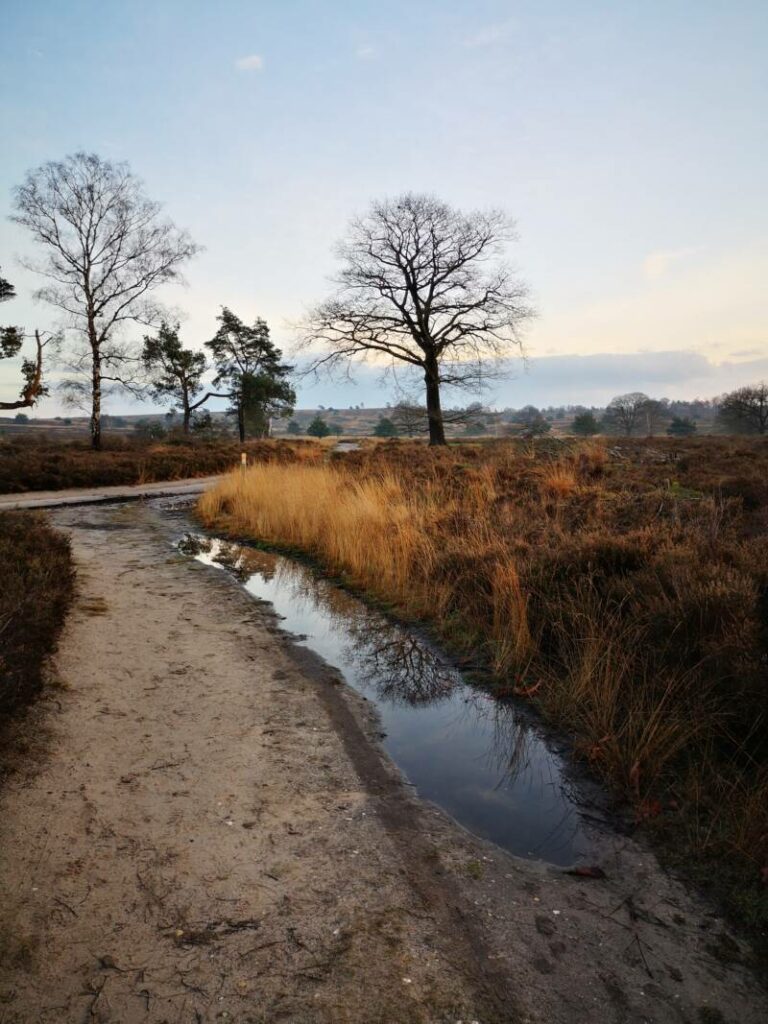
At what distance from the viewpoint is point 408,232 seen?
25.4m

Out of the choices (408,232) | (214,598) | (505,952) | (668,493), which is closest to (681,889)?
(505,952)

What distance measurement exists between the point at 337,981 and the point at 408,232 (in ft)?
89.1

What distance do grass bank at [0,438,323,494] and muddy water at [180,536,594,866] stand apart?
1414 centimetres

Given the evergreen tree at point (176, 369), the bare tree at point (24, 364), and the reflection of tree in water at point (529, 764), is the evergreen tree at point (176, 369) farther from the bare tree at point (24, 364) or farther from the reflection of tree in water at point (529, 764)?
the reflection of tree in water at point (529, 764)

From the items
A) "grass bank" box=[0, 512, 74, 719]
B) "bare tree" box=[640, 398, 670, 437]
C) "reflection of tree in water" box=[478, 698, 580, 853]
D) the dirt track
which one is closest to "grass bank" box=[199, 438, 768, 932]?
"reflection of tree in water" box=[478, 698, 580, 853]

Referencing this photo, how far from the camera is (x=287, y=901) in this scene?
2.43 meters

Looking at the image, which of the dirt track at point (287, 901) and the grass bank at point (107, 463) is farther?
the grass bank at point (107, 463)

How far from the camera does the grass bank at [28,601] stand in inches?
153

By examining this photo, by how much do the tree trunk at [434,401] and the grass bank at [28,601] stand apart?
19.7 meters

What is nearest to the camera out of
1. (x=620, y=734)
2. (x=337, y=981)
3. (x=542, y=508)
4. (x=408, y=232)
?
(x=337, y=981)

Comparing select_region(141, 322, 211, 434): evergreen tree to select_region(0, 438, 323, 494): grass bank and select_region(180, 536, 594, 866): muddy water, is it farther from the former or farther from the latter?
select_region(180, 536, 594, 866): muddy water

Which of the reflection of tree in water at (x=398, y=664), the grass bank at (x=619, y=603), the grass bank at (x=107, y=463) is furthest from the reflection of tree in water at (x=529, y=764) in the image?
the grass bank at (x=107, y=463)

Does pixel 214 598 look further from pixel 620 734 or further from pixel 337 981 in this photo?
pixel 337 981

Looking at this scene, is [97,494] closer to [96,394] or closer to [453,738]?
[96,394]
